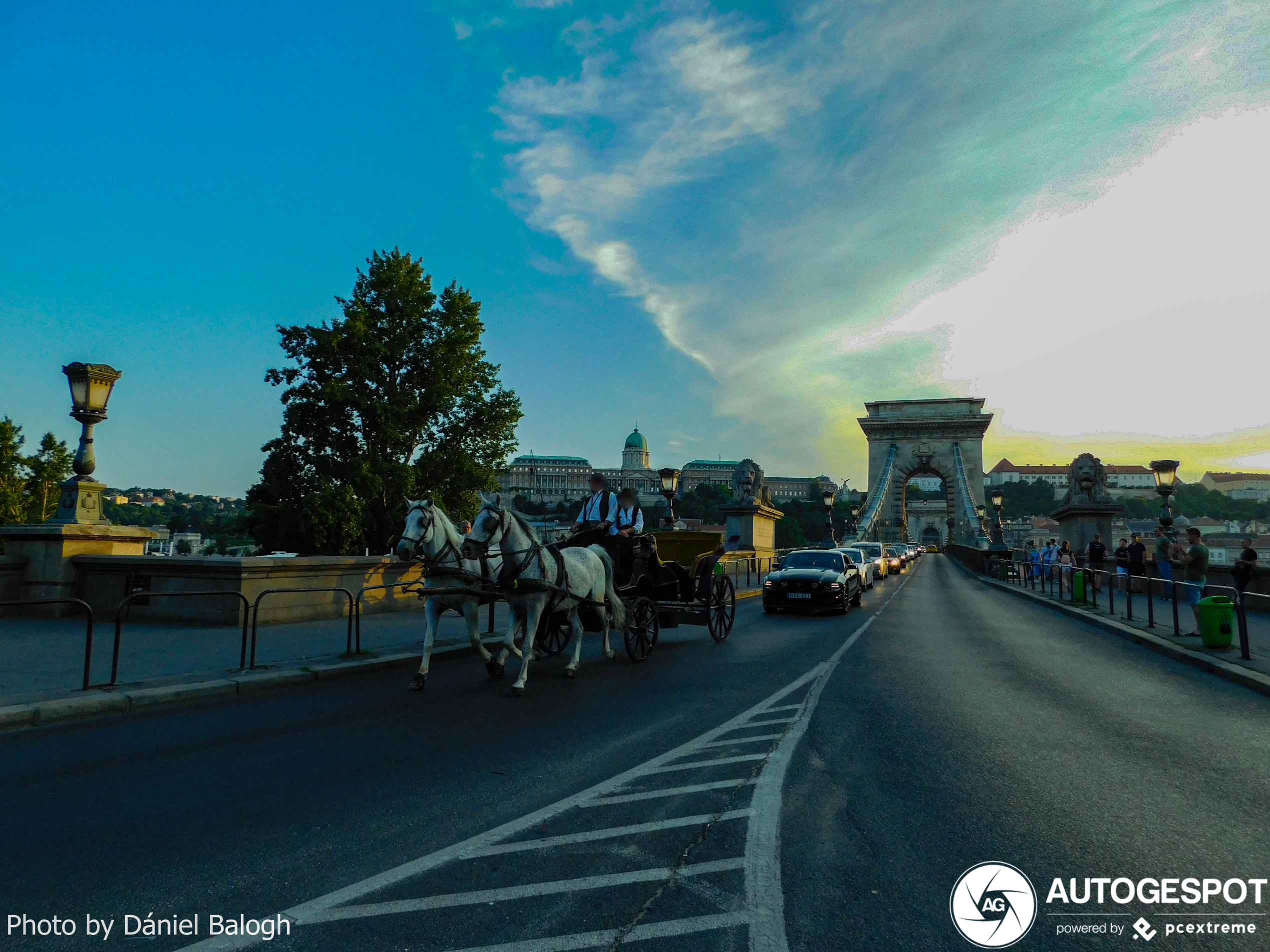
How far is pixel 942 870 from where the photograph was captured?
11.4 feet

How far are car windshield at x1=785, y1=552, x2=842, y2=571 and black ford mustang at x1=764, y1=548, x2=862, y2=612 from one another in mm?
26

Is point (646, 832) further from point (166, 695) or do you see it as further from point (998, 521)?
point (998, 521)

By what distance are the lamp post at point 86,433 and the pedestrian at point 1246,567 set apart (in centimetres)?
2231

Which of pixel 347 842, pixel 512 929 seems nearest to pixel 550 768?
pixel 347 842

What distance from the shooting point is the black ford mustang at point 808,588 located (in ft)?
56.2

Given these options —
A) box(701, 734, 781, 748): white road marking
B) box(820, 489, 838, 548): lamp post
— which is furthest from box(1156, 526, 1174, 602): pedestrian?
box(820, 489, 838, 548): lamp post

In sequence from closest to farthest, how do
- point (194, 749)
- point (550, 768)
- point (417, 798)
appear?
point (417, 798) < point (550, 768) < point (194, 749)

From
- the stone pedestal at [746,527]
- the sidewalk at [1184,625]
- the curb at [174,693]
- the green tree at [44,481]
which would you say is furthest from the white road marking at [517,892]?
the green tree at [44,481]

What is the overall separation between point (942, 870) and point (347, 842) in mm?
3054

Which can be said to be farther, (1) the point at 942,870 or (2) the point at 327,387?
(2) the point at 327,387

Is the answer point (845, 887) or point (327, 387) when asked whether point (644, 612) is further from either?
point (327, 387)

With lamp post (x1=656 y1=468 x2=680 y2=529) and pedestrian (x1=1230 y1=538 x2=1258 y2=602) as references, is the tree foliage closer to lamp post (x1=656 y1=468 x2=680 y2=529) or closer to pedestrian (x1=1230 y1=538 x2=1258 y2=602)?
lamp post (x1=656 y1=468 x2=680 y2=529)

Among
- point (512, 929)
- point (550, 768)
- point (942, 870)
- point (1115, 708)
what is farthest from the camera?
point (1115, 708)

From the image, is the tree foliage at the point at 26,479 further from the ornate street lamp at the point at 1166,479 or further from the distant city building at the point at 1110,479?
the distant city building at the point at 1110,479
